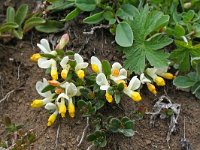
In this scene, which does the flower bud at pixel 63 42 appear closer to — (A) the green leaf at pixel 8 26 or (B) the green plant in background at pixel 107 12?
(B) the green plant in background at pixel 107 12

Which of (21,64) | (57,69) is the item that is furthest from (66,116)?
(21,64)

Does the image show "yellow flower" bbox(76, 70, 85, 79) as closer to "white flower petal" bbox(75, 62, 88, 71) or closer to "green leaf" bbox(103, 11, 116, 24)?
"white flower petal" bbox(75, 62, 88, 71)

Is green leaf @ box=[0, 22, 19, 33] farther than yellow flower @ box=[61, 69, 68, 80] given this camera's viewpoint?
Yes

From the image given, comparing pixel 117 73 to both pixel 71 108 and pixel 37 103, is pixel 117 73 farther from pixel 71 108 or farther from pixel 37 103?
pixel 37 103

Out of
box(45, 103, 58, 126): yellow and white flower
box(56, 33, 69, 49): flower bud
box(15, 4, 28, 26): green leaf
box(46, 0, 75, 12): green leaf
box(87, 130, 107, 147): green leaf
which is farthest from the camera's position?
box(15, 4, 28, 26): green leaf

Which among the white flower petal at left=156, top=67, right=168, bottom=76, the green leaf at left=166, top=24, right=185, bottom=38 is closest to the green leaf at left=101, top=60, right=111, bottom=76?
the white flower petal at left=156, top=67, right=168, bottom=76

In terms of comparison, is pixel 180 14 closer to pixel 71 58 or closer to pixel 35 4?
pixel 71 58

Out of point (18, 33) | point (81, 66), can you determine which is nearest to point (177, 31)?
point (81, 66)
